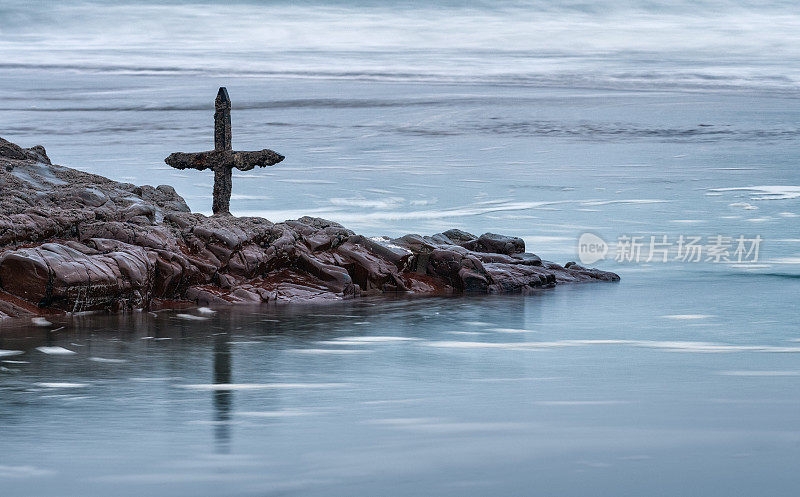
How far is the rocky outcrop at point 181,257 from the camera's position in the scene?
14172 millimetres

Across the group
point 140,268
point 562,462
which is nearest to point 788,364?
point 562,462

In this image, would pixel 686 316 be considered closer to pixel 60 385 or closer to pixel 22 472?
pixel 60 385

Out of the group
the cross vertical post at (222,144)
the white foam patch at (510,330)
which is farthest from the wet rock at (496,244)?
the white foam patch at (510,330)

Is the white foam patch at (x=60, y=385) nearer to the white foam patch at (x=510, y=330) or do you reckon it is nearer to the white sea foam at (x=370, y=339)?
the white sea foam at (x=370, y=339)

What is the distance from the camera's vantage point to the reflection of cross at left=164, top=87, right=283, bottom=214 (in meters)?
20.0

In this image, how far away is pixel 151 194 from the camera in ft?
68.7

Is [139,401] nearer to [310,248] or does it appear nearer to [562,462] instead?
[562,462]

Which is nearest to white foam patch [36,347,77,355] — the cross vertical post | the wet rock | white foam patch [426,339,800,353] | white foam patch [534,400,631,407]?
white foam patch [426,339,800,353]

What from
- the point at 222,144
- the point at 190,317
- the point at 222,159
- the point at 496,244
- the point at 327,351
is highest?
the point at 222,144

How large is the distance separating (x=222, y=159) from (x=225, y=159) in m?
0.08

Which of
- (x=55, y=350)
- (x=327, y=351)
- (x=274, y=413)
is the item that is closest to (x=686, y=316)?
(x=327, y=351)

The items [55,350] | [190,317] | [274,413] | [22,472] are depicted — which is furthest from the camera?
[190,317]

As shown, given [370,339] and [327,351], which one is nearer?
[327,351]

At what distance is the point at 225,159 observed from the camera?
20266mm
